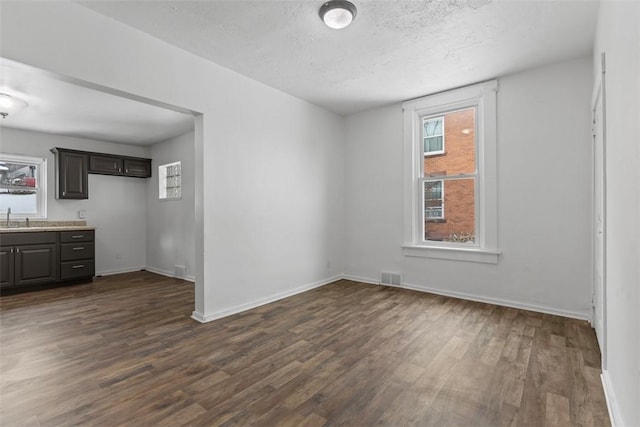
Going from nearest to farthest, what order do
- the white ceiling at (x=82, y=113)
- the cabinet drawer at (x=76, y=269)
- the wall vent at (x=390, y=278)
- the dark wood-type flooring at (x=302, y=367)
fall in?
the dark wood-type flooring at (x=302, y=367) → the white ceiling at (x=82, y=113) → the wall vent at (x=390, y=278) → the cabinet drawer at (x=76, y=269)

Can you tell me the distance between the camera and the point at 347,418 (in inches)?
67.3

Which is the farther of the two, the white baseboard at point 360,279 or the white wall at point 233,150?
the white baseboard at point 360,279

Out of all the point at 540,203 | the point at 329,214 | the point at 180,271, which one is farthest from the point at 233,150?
the point at 540,203

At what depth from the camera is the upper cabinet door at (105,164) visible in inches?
221

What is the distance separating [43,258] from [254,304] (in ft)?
12.1

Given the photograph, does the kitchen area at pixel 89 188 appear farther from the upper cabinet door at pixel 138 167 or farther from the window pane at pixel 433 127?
the window pane at pixel 433 127

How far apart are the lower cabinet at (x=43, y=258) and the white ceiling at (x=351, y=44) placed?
6.14 feet

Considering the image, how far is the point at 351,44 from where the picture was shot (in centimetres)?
294

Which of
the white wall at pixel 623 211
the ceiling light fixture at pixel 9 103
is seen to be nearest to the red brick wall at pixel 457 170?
the white wall at pixel 623 211

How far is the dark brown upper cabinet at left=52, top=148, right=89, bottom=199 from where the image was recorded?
17.3ft

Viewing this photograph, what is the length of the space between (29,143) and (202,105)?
4.15 metres

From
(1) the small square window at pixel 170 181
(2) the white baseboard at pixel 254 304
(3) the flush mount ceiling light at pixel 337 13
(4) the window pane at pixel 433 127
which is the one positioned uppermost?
(3) the flush mount ceiling light at pixel 337 13

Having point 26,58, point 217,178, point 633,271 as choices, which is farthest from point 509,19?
point 26,58

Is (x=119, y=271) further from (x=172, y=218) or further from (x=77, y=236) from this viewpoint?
(x=172, y=218)
